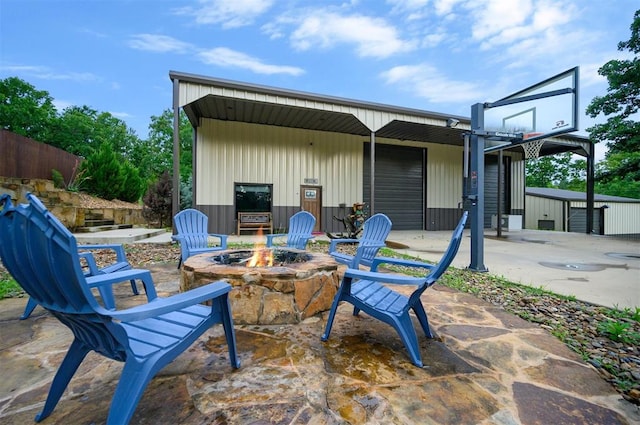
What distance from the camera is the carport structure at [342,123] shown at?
5989 mm

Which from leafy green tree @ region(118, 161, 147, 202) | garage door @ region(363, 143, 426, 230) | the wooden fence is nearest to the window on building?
garage door @ region(363, 143, 426, 230)

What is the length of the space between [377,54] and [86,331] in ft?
51.8

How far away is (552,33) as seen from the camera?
25.7 feet

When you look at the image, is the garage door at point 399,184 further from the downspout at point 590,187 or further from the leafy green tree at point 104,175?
the leafy green tree at point 104,175

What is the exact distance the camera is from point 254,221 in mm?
8758

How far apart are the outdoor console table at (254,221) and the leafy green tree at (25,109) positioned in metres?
17.5

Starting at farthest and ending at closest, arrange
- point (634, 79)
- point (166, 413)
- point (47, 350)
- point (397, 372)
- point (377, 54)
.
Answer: point (377, 54) → point (634, 79) → point (47, 350) → point (397, 372) → point (166, 413)

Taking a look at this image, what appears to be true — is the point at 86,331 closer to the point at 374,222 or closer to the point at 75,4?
the point at 374,222

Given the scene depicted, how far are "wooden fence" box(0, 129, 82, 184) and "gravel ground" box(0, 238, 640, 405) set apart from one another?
10.7 m

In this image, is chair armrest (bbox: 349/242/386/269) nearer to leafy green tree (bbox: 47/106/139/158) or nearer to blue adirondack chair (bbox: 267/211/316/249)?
blue adirondack chair (bbox: 267/211/316/249)

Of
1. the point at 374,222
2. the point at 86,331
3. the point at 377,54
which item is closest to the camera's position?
the point at 86,331

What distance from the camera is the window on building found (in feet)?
28.9

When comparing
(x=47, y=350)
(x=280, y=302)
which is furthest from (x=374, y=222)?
(x=47, y=350)

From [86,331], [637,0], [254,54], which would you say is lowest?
[86,331]
